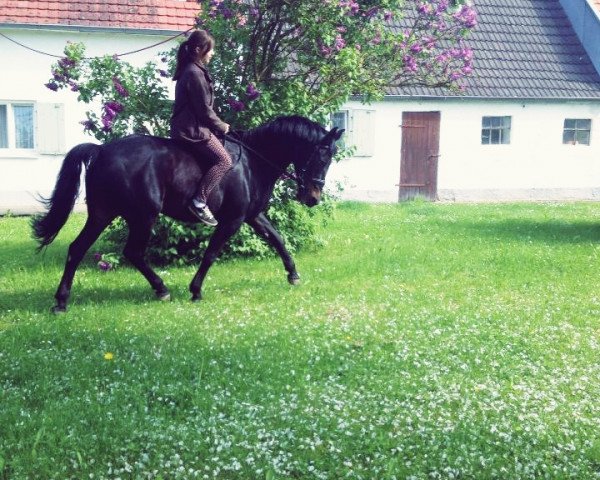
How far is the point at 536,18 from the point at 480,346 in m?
22.9

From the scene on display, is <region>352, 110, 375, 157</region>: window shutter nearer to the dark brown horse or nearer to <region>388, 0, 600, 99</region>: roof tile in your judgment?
<region>388, 0, 600, 99</region>: roof tile

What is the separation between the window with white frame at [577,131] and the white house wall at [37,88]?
1303 cm

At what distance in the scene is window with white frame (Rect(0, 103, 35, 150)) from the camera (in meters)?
20.5

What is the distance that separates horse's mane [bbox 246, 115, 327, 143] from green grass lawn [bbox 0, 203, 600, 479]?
1.77 m

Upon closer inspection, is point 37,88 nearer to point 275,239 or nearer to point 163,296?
point 275,239

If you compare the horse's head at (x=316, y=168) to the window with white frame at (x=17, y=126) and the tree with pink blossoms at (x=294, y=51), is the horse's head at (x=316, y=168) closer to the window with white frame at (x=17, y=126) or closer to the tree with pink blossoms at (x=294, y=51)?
the tree with pink blossoms at (x=294, y=51)

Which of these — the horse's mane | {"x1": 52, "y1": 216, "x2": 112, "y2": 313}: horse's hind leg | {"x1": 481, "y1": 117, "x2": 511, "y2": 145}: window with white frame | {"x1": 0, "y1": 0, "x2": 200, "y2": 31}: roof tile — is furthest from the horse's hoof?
{"x1": 481, "y1": 117, "x2": 511, "y2": 145}: window with white frame

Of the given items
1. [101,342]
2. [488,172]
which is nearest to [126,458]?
[101,342]

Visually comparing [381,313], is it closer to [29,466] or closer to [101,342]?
[101,342]

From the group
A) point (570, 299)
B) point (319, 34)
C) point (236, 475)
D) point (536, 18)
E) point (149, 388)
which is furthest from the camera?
point (536, 18)

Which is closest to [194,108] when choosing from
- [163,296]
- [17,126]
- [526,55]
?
[163,296]

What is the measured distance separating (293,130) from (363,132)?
14.2 meters

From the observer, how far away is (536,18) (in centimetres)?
2789

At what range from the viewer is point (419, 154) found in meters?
24.5
